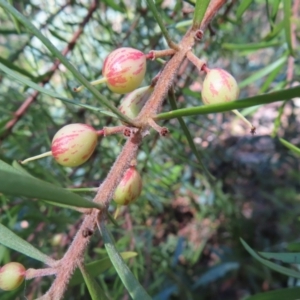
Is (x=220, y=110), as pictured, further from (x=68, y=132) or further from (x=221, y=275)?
(x=221, y=275)

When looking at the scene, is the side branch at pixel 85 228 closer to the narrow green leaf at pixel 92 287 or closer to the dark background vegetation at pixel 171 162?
the narrow green leaf at pixel 92 287

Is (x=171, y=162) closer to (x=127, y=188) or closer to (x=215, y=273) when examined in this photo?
(x=215, y=273)

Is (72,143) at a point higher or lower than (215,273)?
higher

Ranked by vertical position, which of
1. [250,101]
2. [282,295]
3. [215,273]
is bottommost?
[215,273]

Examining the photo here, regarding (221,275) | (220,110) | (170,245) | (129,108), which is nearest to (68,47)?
(129,108)

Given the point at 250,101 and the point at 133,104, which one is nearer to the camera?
the point at 250,101

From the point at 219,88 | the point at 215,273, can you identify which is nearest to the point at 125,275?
the point at 219,88
